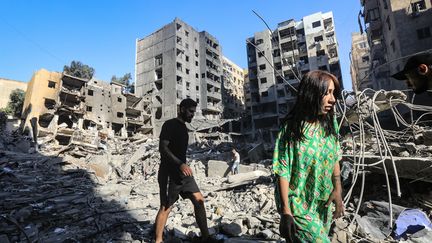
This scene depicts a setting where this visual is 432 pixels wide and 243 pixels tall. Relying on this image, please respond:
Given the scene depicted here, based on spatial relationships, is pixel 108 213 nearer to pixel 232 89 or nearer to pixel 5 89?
pixel 5 89

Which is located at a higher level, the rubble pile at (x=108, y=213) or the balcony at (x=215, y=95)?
the balcony at (x=215, y=95)

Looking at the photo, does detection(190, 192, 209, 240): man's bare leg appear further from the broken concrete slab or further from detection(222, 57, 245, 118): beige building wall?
detection(222, 57, 245, 118): beige building wall

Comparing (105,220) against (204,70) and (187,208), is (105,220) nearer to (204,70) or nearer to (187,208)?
(187,208)

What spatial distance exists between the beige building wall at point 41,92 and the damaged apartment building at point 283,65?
95.8 feet

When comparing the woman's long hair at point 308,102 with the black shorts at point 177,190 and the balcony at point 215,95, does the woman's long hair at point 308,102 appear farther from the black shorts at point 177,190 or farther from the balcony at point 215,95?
the balcony at point 215,95

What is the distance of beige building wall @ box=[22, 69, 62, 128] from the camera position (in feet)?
103

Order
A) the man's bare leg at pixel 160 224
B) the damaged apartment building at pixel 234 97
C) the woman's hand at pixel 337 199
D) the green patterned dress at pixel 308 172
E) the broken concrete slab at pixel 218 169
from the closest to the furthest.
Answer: the green patterned dress at pixel 308 172 < the woman's hand at pixel 337 199 < the man's bare leg at pixel 160 224 < the broken concrete slab at pixel 218 169 < the damaged apartment building at pixel 234 97

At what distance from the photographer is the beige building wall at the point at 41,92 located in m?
31.5

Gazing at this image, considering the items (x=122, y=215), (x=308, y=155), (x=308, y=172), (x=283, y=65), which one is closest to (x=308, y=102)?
(x=308, y=155)

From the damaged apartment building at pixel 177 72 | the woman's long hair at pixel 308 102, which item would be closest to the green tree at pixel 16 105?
the damaged apartment building at pixel 177 72

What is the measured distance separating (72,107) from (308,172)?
3787cm

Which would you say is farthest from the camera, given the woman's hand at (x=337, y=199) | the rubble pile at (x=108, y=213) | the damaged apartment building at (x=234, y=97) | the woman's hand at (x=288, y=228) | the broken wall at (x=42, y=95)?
the damaged apartment building at (x=234, y=97)

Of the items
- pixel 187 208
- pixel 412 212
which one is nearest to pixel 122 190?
pixel 187 208

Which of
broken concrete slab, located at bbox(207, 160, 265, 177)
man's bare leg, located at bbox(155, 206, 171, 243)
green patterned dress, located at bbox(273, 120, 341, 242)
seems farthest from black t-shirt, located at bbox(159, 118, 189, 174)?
broken concrete slab, located at bbox(207, 160, 265, 177)
